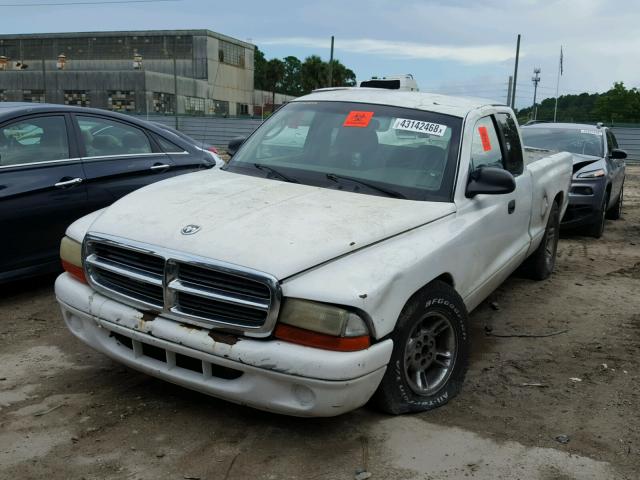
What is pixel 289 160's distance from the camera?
4340 millimetres

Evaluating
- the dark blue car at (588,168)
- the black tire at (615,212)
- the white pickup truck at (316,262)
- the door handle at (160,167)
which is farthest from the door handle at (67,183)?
the black tire at (615,212)

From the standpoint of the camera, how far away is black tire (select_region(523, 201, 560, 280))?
6184 millimetres

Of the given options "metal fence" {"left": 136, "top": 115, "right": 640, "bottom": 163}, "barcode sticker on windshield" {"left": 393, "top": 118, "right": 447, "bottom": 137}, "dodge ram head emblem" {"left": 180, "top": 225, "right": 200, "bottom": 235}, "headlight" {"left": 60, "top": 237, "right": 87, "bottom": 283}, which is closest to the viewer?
"dodge ram head emblem" {"left": 180, "top": 225, "right": 200, "bottom": 235}

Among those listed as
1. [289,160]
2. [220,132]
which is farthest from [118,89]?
[289,160]

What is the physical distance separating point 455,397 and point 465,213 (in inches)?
43.5

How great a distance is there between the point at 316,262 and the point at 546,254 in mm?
4085

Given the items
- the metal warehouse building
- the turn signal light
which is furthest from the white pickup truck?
the metal warehouse building

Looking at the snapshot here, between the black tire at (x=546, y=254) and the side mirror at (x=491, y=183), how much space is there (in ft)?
7.63

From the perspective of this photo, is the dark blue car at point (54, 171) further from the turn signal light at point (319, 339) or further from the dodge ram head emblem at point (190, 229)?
the turn signal light at point (319, 339)

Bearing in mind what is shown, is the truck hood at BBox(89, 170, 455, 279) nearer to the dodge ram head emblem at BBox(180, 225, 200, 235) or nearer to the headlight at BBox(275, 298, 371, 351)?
the dodge ram head emblem at BBox(180, 225, 200, 235)

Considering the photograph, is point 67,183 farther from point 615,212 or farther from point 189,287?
point 615,212

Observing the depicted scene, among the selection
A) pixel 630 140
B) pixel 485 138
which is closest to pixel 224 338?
pixel 485 138

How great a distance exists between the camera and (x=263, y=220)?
3260 millimetres

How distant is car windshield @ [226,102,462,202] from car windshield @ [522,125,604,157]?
5.99m
